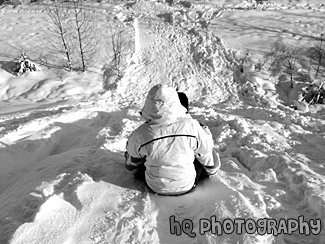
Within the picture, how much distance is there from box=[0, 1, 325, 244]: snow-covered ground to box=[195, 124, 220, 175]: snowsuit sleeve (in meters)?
0.22

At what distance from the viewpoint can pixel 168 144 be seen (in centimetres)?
302

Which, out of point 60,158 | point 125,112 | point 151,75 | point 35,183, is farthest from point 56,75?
point 35,183

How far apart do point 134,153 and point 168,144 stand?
44 centimetres

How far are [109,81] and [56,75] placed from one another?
6.60ft

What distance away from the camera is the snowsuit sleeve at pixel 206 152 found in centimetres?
313

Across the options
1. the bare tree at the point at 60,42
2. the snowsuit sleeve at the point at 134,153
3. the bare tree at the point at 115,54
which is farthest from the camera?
the bare tree at the point at 60,42

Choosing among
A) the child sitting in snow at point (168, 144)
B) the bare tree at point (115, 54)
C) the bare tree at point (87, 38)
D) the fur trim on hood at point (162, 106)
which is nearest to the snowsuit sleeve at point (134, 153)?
the child sitting in snow at point (168, 144)

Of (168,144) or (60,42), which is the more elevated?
(168,144)

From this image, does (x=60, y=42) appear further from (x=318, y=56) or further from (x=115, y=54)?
(x=318, y=56)

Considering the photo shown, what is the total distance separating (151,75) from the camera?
37.4 ft

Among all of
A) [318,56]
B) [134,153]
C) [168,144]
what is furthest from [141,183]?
[318,56]

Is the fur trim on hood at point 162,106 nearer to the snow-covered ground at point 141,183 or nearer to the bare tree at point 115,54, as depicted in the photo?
the snow-covered ground at point 141,183

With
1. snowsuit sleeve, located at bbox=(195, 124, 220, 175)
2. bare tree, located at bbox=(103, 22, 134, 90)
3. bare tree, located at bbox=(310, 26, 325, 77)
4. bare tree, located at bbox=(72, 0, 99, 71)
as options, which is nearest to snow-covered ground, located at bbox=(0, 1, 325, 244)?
snowsuit sleeve, located at bbox=(195, 124, 220, 175)

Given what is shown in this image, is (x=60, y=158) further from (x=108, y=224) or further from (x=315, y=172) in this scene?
(x=315, y=172)
